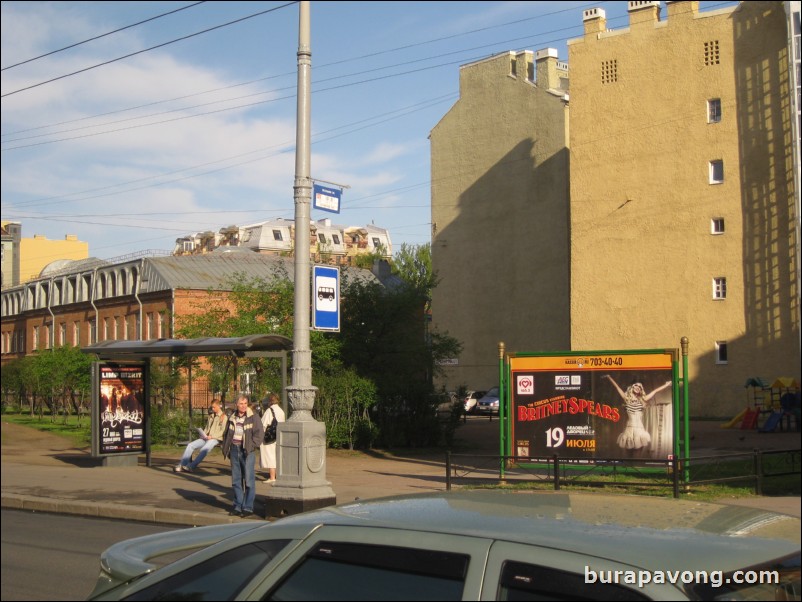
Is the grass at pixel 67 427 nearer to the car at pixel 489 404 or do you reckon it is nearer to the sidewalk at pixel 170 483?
the sidewalk at pixel 170 483

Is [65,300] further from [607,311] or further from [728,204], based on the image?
[728,204]

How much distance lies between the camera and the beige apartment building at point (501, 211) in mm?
52375

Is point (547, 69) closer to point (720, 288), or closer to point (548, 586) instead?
point (720, 288)

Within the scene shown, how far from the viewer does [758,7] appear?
3853 cm

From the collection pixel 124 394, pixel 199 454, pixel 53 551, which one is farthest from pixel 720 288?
pixel 53 551

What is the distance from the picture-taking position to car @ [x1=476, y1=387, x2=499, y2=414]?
48709 millimetres

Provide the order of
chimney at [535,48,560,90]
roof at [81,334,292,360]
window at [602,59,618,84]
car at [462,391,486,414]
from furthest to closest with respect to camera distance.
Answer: chimney at [535,48,560,90] → car at [462,391,486,414] → window at [602,59,618,84] → roof at [81,334,292,360]

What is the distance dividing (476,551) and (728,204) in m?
40.0

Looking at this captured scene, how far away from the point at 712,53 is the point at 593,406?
1124 inches

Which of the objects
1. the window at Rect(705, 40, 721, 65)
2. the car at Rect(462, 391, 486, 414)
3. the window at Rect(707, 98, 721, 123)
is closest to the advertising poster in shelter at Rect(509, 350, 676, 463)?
the window at Rect(707, 98, 721, 123)

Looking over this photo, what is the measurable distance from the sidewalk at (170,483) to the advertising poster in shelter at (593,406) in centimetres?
203

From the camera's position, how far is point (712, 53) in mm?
40062

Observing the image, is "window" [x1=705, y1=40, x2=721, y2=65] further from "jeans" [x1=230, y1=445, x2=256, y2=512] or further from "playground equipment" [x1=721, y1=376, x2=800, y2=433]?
"jeans" [x1=230, y1=445, x2=256, y2=512]

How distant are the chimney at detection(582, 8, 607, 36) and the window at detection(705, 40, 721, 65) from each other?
5.61 metres
